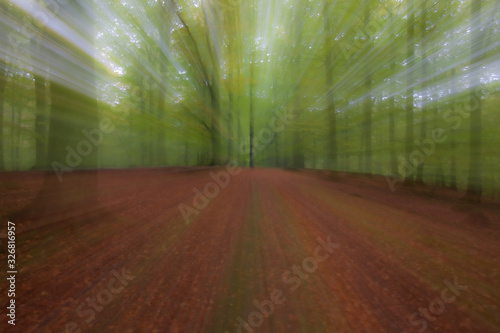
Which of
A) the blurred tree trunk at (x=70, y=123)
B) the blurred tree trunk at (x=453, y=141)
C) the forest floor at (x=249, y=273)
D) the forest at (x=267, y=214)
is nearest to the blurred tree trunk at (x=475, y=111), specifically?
the forest at (x=267, y=214)

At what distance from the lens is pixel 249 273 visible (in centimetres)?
227

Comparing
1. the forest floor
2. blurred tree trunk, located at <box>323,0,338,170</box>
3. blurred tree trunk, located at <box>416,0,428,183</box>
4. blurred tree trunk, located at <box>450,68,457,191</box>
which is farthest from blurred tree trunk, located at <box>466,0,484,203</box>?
blurred tree trunk, located at <box>323,0,338,170</box>

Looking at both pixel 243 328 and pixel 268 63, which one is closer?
pixel 243 328

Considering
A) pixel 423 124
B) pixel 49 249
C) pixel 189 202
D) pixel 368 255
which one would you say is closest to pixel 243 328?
pixel 368 255

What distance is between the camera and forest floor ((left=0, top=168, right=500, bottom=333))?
166 centimetres

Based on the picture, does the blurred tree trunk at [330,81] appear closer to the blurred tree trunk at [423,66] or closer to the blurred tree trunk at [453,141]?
the blurred tree trunk at [423,66]

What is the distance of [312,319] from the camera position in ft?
5.49

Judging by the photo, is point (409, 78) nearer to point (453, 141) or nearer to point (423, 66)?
point (423, 66)

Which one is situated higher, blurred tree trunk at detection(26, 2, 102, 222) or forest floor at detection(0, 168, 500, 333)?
blurred tree trunk at detection(26, 2, 102, 222)

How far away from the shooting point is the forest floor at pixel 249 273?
1662mm

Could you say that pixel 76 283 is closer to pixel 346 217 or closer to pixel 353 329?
pixel 353 329

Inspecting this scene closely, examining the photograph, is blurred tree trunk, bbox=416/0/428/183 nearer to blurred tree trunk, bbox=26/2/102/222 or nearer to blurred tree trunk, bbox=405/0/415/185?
blurred tree trunk, bbox=405/0/415/185

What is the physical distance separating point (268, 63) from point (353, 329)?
21.5 m

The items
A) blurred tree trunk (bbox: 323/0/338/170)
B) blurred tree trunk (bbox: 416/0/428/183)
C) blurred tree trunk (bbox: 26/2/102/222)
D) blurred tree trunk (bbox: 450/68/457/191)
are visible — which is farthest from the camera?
blurred tree trunk (bbox: 323/0/338/170)
